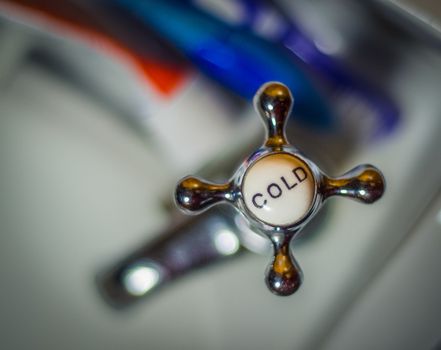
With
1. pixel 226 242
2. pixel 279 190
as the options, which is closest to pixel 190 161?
pixel 226 242

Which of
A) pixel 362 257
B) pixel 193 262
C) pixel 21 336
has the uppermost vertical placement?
pixel 362 257

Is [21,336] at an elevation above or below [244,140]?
below

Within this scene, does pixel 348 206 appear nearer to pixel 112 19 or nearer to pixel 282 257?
pixel 282 257

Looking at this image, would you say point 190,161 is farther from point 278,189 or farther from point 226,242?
point 278,189

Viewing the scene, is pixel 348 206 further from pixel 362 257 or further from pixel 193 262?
pixel 193 262

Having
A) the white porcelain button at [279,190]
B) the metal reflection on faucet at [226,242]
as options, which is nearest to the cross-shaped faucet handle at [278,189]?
the white porcelain button at [279,190]

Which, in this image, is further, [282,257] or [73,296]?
[73,296]

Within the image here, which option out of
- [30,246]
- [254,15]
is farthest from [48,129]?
[254,15]

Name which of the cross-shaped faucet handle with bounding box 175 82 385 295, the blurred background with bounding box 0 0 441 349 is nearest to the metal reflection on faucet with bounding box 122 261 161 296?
the blurred background with bounding box 0 0 441 349
